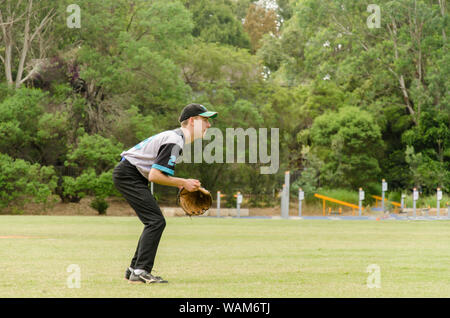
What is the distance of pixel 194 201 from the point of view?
877cm

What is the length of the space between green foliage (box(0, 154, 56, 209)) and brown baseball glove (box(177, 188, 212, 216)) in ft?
108

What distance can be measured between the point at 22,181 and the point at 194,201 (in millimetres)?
33558

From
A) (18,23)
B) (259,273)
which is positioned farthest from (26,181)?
(259,273)

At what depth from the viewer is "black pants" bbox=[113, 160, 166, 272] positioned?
8.48 m

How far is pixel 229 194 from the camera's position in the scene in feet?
151

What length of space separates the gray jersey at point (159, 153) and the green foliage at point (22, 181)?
33.0m

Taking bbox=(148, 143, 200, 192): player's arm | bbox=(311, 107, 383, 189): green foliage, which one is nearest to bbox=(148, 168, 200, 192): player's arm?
bbox=(148, 143, 200, 192): player's arm

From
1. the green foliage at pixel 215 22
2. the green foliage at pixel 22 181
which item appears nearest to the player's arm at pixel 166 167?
the green foliage at pixel 22 181

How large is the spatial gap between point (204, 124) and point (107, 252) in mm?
5814

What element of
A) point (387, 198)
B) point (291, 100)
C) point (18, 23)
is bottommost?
point (387, 198)

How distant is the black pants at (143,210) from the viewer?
8.48 metres
